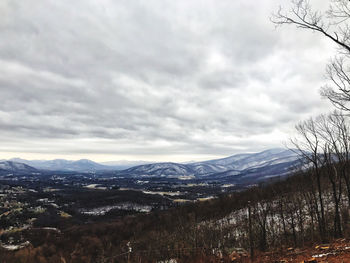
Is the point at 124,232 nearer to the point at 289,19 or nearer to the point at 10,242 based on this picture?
the point at 10,242

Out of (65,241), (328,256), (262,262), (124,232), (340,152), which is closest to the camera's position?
(328,256)

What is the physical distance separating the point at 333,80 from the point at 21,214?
779 feet

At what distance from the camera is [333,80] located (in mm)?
12703

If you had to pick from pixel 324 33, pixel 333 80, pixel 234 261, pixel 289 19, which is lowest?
pixel 234 261

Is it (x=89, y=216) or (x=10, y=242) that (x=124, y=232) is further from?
(x=89, y=216)

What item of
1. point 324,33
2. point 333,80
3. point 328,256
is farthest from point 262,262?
point 324,33

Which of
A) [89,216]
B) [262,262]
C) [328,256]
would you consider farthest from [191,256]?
[89,216]

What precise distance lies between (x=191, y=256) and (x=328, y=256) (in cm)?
639

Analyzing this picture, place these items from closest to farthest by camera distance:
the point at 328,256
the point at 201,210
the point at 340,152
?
1. the point at 328,256
2. the point at 340,152
3. the point at 201,210

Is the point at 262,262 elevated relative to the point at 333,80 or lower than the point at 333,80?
lower

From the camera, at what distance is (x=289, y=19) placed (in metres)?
11.3

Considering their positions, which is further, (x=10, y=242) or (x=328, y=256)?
(x=10, y=242)

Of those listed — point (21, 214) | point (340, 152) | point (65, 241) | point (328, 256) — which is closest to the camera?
point (328, 256)

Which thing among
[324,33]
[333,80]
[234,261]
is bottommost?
[234,261]
